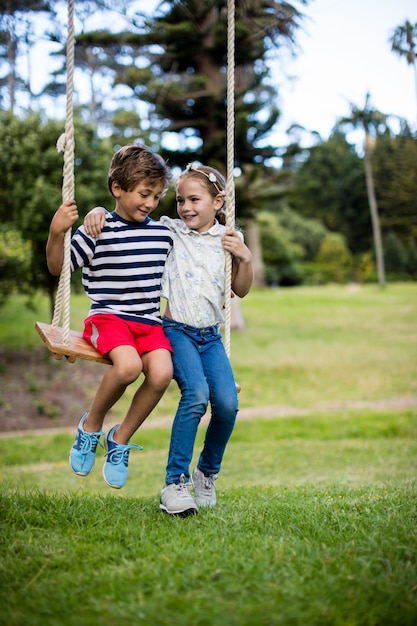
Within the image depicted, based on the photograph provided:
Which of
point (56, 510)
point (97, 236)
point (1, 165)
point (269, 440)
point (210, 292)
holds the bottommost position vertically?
point (269, 440)

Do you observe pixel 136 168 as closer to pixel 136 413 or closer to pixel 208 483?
pixel 136 413

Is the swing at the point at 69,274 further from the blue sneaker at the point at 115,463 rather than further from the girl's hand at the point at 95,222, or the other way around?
the blue sneaker at the point at 115,463

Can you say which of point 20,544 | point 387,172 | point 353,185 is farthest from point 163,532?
point 353,185

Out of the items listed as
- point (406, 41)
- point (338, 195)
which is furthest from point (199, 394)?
point (338, 195)

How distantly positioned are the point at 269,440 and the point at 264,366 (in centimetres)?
514

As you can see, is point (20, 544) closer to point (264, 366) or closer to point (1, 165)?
point (1, 165)

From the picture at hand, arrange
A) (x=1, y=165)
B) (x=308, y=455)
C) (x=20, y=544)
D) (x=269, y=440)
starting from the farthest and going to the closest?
(x=1, y=165) < (x=269, y=440) < (x=308, y=455) < (x=20, y=544)

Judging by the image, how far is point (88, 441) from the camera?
3283 mm

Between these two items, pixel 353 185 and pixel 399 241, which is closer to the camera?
pixel 399 241

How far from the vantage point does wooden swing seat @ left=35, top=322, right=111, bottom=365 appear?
312cm

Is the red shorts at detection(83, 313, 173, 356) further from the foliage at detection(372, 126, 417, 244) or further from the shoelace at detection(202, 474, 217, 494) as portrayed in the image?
the foliage at detection(372, 126, 417, 244)

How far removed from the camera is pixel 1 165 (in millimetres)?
12359

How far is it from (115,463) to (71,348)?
0.61 metres

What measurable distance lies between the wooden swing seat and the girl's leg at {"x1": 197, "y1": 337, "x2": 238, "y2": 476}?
1.72 ft
